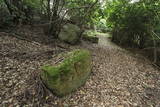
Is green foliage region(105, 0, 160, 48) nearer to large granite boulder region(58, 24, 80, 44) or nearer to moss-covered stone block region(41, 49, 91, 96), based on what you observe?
large granite boulder region(58, 24, 80, 44)

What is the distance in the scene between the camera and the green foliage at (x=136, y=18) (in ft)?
15.6

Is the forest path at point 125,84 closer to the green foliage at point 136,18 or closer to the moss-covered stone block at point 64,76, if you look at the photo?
the moss-covered stone block at point 64,76

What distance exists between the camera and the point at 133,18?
5.50m

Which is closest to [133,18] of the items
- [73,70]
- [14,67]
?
[73,70]

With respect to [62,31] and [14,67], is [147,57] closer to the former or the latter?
[62,31]

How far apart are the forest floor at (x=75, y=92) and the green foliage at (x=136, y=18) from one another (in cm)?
189

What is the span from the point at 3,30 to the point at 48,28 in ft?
5.74

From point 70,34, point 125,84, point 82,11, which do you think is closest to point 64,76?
point 125,84

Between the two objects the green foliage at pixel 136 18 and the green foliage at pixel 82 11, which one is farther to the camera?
the green foliage at pixel 82 11

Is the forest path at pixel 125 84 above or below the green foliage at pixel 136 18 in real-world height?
below

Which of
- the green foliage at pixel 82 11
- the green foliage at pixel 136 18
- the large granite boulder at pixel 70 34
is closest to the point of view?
the green foliage at pixel 136 18

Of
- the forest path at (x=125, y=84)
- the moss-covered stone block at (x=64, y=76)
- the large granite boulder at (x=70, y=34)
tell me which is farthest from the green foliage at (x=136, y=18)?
the moss-covered stone block at (x=64, y=76)

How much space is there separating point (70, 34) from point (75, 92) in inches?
131

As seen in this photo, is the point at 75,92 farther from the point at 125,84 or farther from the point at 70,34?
the point at 70,34
